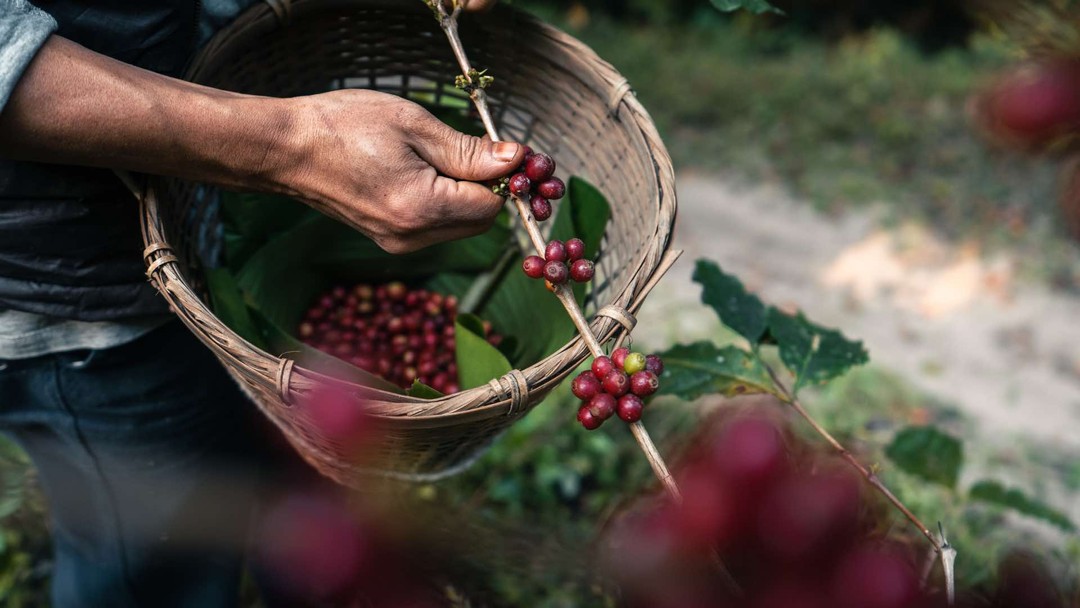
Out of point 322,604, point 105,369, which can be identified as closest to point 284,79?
point 105,369

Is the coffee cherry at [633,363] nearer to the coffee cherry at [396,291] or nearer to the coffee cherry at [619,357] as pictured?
the coffee cherry at [619,357]

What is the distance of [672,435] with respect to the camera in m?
2.26

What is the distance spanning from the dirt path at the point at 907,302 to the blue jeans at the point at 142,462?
1.52 meters

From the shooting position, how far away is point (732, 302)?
1366 mm

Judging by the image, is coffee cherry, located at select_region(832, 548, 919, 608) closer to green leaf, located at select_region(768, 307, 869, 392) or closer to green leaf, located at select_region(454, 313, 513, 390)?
green leaf, located at select_region(454, 313, 513, 390)

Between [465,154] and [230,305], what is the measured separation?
434 mm

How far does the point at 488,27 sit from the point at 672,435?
51.1 inches

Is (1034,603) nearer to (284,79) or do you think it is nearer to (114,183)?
(114,183)

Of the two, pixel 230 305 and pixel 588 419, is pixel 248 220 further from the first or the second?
pixel 588 419

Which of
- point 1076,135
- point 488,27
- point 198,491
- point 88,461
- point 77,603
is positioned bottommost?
point 77,603

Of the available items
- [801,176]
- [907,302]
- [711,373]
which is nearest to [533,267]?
[711,373]

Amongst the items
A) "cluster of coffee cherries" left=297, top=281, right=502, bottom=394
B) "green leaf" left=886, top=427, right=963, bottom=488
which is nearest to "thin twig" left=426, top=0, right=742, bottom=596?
"cluster of coffee cherries" left=297, top=281, right=502, bottom=394

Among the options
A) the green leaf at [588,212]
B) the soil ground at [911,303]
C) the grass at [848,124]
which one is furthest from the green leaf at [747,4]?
the grass at [848,124]

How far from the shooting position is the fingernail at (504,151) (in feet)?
3.44
